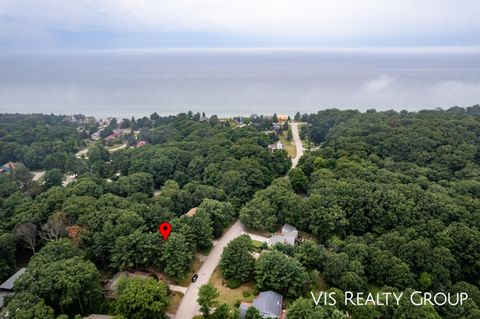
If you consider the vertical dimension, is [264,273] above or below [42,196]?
below

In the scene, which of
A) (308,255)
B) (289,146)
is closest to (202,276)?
(308,255)

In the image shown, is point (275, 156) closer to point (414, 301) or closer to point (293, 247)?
point (293, 247)

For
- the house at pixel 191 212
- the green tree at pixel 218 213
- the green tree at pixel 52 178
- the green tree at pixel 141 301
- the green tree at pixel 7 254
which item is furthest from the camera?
the green tree at pixel 52 178

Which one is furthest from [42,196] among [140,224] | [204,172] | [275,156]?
[275,156]

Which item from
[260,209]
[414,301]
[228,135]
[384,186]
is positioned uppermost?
[228,135]

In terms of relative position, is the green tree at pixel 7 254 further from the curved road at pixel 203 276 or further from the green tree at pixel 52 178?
the green tree at pixel 52 178

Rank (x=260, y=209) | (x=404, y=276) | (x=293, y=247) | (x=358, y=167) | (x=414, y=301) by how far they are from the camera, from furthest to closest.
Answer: (x=358, y=167) → (x=260, y=209) → (x=293, y=247) → (x=404, y=276) → (x=414, y=301)

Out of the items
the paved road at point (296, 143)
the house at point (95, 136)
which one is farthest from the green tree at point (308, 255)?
the house at point (95, 136)

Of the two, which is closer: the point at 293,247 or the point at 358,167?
the point at 293,247
